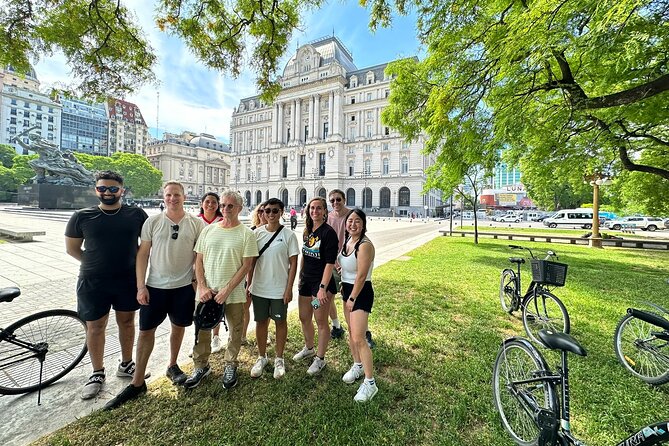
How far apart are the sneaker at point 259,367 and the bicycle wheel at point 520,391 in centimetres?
250

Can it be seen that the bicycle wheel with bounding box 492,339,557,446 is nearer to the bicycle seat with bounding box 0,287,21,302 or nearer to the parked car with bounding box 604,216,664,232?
the bicycle seat with bounding box 0,287,21,302

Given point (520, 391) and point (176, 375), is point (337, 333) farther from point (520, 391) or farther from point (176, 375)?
point (520, 391)

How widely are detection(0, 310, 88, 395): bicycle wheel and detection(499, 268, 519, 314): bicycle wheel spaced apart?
655 cm

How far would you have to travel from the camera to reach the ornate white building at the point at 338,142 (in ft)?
206

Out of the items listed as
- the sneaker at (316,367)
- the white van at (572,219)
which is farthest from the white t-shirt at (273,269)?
the white van at (572,219)

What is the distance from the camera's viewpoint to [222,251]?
3.07 meters

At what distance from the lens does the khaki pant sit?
3143 mm

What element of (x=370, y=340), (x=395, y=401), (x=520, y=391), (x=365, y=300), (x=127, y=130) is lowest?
(x=395, y=401)

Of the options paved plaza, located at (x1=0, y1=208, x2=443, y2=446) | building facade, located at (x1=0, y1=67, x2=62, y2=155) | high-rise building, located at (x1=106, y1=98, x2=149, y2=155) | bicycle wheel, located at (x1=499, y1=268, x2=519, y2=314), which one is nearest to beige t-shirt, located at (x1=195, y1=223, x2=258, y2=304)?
paved plaza, located at (x1=0, y1=208, x2=443, y2=446)

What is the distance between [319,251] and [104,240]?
224cm

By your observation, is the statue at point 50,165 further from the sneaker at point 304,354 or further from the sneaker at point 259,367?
the sneaker at point 304,354

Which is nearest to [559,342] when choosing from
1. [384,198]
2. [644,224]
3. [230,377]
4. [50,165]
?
[230,377]

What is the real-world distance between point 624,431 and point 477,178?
1691cm

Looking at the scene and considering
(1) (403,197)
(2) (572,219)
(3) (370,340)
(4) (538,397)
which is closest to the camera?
(4) (538,397)
